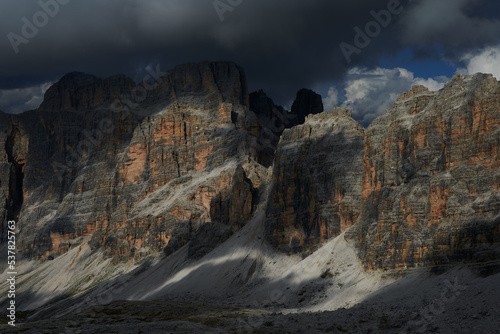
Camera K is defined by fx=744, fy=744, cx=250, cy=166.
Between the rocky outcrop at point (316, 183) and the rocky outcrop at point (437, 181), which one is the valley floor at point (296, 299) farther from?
the rocky outcrop at point (316, 183)

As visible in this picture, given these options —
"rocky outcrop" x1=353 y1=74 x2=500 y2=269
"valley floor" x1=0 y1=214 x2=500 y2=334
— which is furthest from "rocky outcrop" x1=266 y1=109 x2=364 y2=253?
"rocky outcrop" x1=353 y1=74 x2=500 y2=269

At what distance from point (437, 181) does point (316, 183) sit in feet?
188

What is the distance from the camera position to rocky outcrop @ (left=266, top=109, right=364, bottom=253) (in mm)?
176000

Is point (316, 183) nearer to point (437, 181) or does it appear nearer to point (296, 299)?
point (296, 299)

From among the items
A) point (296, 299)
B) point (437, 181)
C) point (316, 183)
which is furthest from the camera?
point (316, 183)

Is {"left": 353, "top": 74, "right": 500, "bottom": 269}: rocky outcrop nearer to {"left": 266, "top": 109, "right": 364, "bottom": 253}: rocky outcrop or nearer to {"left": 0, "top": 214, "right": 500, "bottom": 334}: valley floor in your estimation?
{"left": 0, "top": 214, "right": 500, "bottom": 334}: valley floor

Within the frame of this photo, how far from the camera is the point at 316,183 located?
184 m

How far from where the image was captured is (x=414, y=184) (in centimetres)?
13438

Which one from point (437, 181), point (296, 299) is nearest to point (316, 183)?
point (296, 299)

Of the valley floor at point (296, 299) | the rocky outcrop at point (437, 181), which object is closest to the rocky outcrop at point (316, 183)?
the valley floor at point (296, 299)

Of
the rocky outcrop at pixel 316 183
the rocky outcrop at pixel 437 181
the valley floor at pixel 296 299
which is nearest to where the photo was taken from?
the valley floor at pixel 296 299

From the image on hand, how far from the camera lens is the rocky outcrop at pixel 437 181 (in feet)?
393

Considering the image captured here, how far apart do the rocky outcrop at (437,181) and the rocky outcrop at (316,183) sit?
27943 millimetres

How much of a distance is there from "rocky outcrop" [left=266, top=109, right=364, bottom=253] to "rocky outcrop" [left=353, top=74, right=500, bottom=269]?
2794 centimetres
